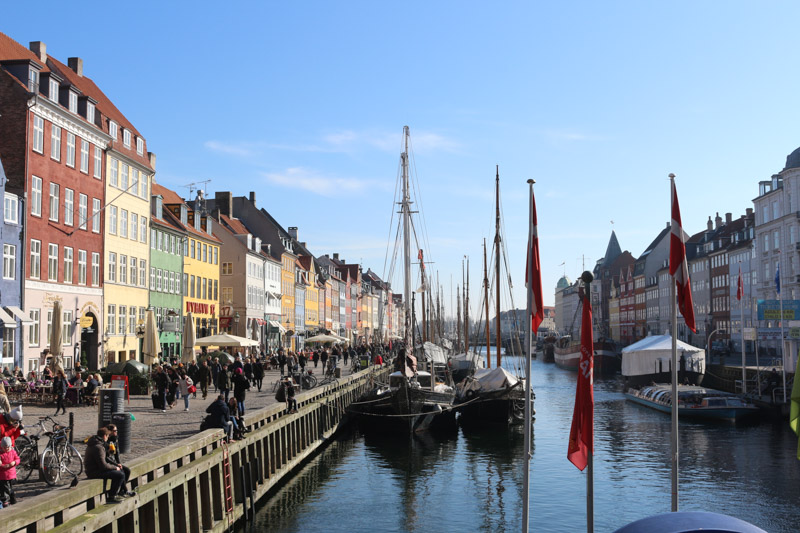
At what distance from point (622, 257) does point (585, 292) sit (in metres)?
169

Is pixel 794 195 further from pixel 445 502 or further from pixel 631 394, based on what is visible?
pixel 445 502

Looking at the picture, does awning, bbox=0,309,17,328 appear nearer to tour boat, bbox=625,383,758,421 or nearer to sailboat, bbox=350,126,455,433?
sailboat, bbox=350,126,455,433

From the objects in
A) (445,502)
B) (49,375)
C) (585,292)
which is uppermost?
(585,292)

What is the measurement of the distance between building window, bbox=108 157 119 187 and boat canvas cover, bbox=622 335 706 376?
3807cm

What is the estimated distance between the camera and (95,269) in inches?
1828

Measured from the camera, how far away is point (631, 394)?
188 ft

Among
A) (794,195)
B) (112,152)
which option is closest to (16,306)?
(112,152)

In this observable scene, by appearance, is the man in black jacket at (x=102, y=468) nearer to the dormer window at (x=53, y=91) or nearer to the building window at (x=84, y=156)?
the dormer window at (x=53, y=91)

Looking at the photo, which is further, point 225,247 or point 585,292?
point 225,247

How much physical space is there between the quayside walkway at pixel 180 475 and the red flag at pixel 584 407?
726 centimetres

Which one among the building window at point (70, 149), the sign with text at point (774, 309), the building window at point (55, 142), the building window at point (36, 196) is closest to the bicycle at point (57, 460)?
the building window at point (36, 196)

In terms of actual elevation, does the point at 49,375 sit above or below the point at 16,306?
below

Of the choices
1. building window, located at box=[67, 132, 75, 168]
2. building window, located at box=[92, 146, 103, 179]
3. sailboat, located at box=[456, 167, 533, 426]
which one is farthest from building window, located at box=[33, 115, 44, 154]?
sailboat, located at box=[456, 167, 533, 426]

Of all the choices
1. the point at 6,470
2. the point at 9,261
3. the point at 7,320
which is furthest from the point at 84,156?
the point at 6,470
